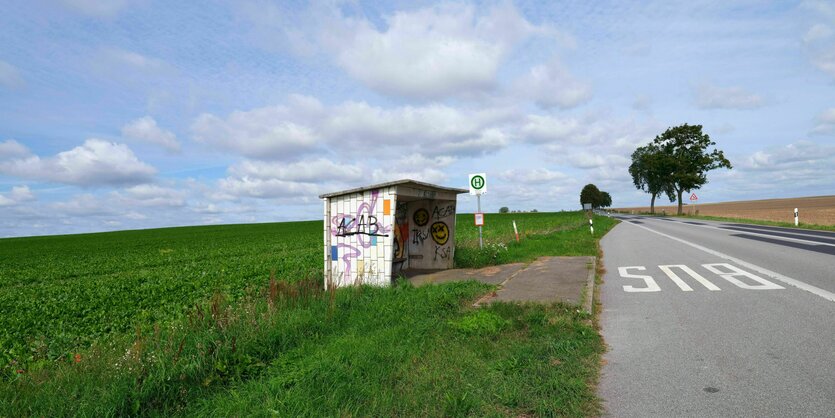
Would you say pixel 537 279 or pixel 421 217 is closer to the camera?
pixel 537 279

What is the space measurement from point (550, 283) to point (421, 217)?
18.4ft

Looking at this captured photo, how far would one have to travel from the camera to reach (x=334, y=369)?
4.79 meters

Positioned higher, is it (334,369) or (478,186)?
(478,186)

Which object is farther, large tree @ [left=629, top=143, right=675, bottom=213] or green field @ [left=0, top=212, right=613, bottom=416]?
large tree @ [left=629, top=143, right=675, bottom=213]

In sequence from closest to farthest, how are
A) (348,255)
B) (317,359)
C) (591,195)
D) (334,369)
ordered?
(334,369), (317,359), (348,255), (591,195)

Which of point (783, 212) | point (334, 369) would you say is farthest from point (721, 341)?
point (783, 212)

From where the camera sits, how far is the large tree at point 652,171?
63.7 metres

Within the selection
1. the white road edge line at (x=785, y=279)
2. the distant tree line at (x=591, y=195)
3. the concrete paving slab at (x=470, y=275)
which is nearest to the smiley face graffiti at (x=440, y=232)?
the concrete paving slab at (x=470, y=275)

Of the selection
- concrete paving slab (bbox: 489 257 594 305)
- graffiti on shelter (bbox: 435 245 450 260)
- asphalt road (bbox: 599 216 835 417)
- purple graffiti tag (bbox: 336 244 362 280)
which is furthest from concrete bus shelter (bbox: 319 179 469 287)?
asphalt road (bbox: 599 216 835 417)

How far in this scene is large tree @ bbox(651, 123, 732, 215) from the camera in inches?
2411

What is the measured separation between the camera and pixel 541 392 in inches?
162

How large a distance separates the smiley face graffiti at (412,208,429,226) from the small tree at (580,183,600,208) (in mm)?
116314

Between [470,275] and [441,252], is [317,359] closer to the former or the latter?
[470,275]

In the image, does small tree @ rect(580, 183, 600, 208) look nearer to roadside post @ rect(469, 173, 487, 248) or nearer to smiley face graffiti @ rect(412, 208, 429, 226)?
roadside post @ rect(469, 173, 487, 248)
